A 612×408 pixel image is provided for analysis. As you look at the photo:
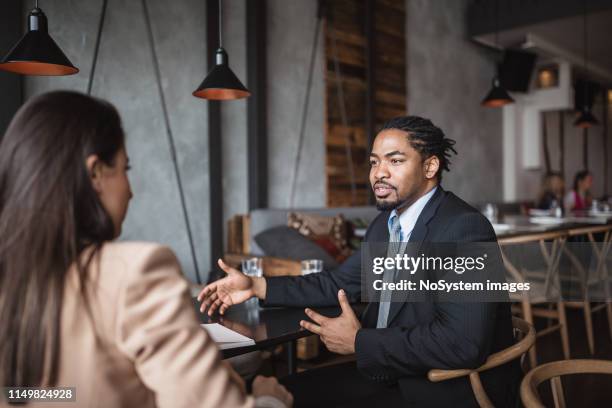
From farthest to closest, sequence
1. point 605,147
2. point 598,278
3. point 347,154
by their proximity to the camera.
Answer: point 605,147, point 347,154, point 598,278

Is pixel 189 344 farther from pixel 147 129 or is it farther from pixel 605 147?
pixel 605 147

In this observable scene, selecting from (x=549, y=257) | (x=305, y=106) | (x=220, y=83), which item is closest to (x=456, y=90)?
(x=305, y=106)

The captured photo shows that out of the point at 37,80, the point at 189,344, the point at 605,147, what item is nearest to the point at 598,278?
the point at 189,344

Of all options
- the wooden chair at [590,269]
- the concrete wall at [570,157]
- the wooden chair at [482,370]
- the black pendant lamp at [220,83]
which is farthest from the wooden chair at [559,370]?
the concrete wall at [570,157]

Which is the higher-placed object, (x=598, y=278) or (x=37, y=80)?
(x=37, y=80)

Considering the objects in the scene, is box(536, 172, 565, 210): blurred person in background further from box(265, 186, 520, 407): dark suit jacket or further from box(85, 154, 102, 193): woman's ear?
box(85, 154, 102, 193): woman's ear

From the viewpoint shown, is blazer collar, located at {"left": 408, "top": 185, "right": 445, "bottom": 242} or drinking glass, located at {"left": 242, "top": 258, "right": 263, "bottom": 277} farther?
drinking glass, located at {"left": 242, "top": 258, "right": 263, "bottom": 277}

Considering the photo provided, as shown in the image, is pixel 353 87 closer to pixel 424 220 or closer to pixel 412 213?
pixel 412 213

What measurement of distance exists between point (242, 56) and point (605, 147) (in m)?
10.3

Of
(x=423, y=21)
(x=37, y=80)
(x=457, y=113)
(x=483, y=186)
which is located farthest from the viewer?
(x=483, y=186)

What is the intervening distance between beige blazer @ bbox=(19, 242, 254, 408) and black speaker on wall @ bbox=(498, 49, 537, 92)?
26.9 feet

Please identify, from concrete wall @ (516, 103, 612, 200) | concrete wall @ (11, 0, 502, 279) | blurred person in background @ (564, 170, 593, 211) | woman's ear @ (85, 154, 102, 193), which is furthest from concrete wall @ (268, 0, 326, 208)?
concrete wall @ (516, 103, 612, 200)

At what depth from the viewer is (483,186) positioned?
7.70 m

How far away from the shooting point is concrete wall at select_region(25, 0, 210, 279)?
11.1ft
